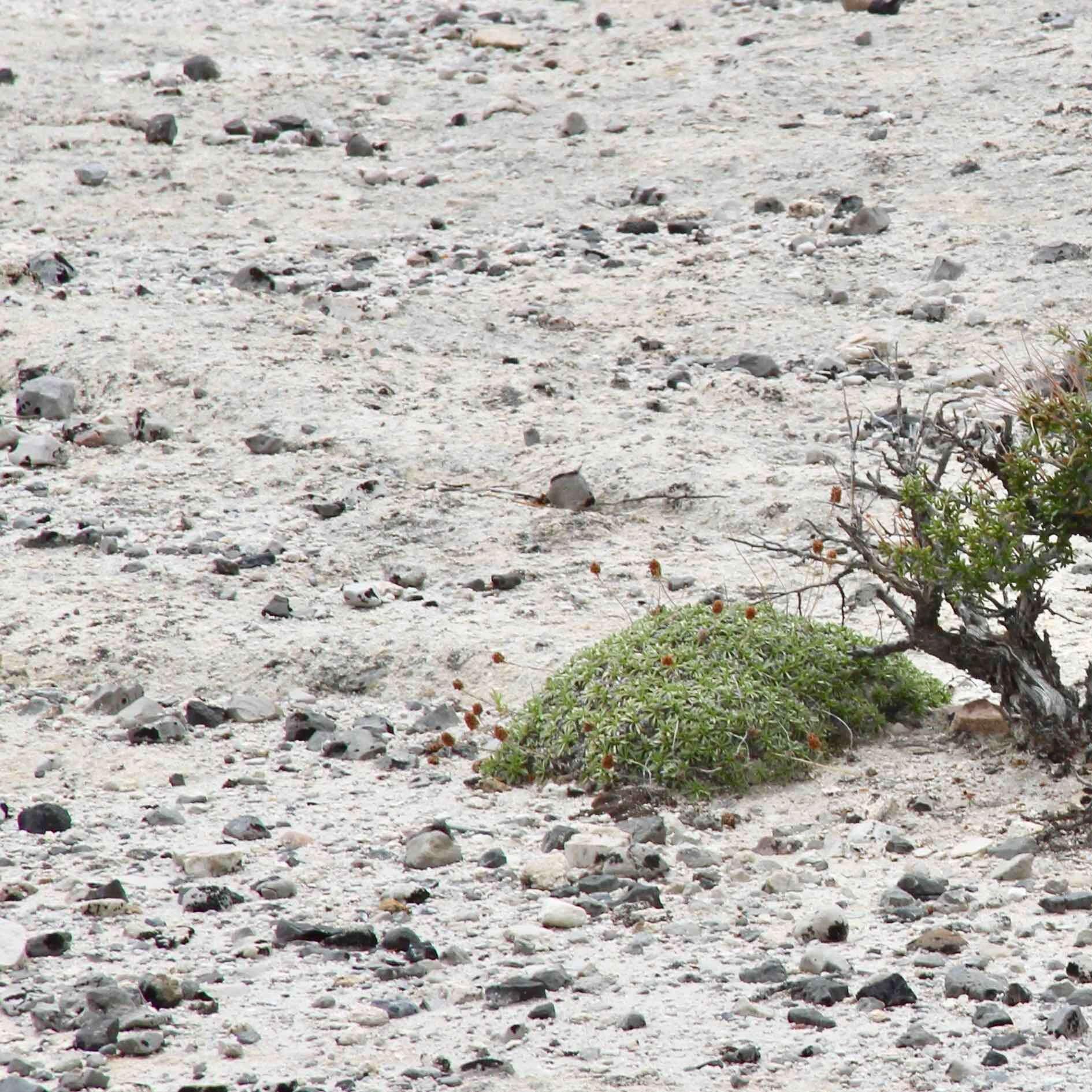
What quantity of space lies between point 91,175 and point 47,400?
375 centimetres

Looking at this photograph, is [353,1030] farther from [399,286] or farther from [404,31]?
[404,31]

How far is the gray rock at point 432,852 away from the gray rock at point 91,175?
8105 millimetres

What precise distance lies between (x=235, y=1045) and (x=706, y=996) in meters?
1.02

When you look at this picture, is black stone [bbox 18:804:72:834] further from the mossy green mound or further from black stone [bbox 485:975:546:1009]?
black stone [bbox 485:975:546:1009]

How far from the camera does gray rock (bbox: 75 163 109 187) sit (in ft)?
39.2

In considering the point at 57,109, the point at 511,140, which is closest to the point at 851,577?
the point at 511,140

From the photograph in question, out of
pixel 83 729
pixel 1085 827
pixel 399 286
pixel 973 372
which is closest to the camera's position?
pixel 1085 827

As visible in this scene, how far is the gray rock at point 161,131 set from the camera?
12719 mm

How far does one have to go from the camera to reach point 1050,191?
10.9 meters

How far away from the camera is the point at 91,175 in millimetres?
11977

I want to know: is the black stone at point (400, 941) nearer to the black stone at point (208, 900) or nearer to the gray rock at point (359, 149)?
the black stone at point (208, 900)

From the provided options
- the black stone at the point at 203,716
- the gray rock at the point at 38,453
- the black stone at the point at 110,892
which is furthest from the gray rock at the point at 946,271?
the black stone at the point at 110,892

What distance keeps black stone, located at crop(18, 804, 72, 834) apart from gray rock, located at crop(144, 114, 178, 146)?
27.8 feet

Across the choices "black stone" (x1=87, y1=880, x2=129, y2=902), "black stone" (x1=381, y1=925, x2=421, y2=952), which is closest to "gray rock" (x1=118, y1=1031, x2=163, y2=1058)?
"black stone" (x1=381, y1=925, x2=421, y2=952)
